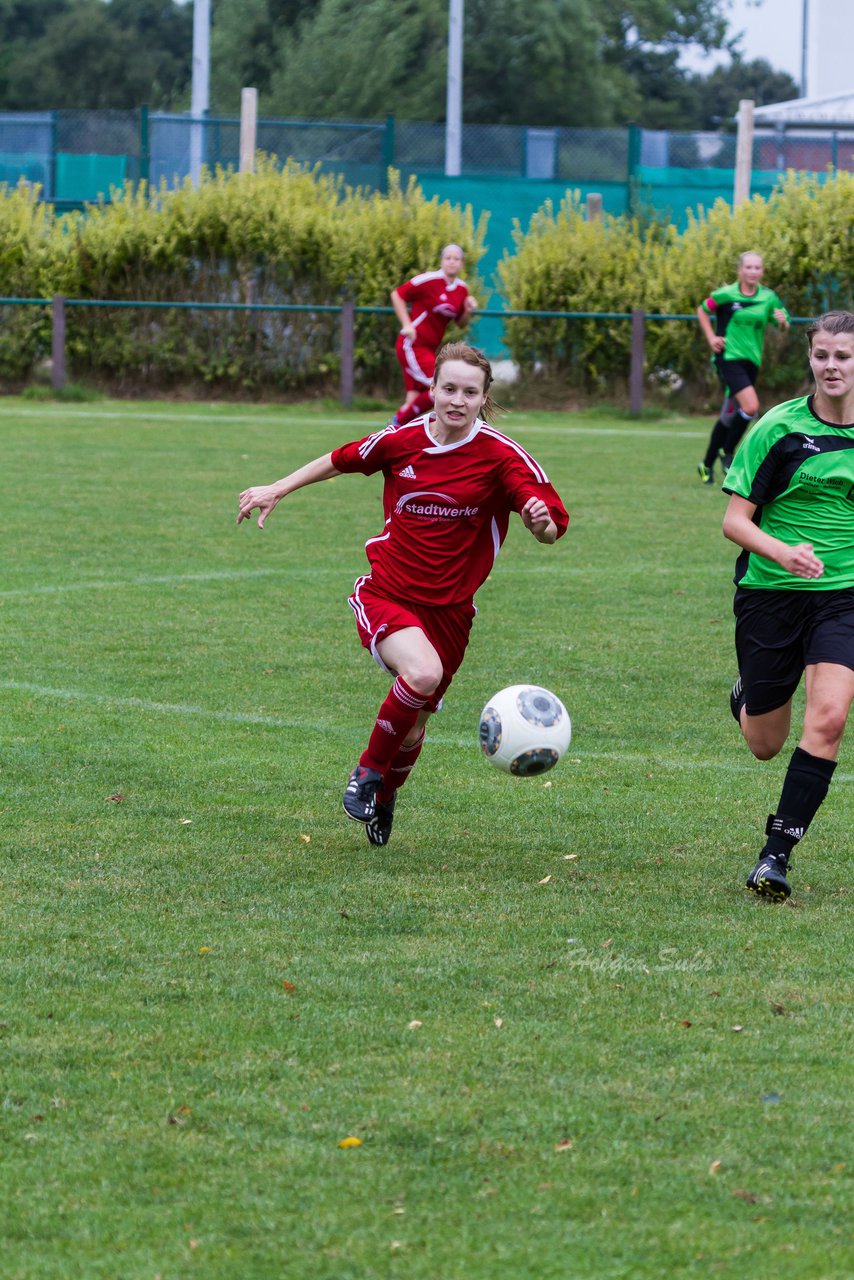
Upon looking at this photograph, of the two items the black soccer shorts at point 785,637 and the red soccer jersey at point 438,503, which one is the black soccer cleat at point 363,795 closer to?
the red soccer jersey at point 438,503

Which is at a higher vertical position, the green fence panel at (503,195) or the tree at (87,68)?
the tree at (87,68)

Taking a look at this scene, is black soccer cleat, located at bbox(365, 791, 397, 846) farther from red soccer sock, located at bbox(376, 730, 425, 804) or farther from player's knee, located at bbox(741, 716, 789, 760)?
player's knee, located at bbox(741, 716, 789, 760)

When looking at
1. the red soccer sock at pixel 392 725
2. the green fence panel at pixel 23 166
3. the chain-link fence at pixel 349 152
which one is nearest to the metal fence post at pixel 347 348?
the chain-link fence at pixel 349 152

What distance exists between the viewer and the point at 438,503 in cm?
579

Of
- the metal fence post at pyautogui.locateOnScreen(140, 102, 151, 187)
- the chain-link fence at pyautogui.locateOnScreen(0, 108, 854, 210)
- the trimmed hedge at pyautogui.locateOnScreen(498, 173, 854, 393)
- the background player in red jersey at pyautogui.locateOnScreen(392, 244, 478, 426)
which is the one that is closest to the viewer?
the background player in red jersey at pyautogui.locateOnScreen(392, 244, 478, 426)

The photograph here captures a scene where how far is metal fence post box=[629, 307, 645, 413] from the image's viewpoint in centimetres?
2305

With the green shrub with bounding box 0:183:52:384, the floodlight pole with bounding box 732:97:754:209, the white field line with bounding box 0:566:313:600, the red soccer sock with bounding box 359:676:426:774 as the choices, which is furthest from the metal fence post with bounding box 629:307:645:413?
the red soccer sock with bounding box 359:676:426:774

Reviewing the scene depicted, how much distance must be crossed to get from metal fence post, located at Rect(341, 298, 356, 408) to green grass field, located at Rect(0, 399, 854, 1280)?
13.9 m

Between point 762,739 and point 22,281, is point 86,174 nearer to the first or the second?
point 22,281

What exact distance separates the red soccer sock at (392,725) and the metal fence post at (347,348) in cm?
1804

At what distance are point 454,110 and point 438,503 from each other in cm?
3383

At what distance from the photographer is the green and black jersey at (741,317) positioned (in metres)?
17.0

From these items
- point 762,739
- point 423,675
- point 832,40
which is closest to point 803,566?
point 762,739

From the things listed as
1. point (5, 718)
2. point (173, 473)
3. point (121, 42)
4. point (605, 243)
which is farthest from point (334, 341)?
point (121, 42)
